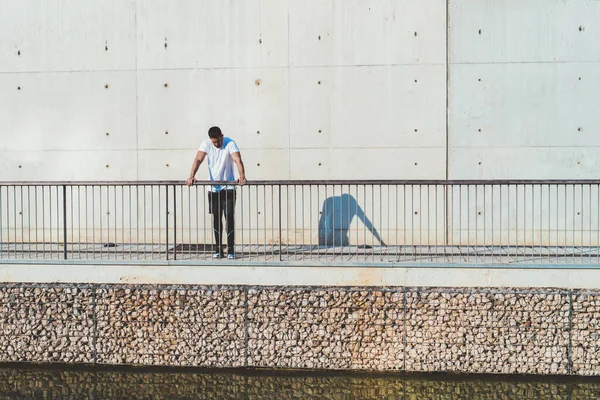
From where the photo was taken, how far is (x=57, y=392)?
24.0ft

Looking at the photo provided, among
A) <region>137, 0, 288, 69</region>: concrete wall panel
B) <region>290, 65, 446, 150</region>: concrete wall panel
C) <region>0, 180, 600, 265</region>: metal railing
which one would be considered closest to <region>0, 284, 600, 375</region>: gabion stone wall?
<region>0, 180, 600, 265</region>: metal railing

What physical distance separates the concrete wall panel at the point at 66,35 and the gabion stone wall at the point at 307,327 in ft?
13.7

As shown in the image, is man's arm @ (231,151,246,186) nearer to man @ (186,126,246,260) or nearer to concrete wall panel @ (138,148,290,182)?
man @ (186,126,246,260)

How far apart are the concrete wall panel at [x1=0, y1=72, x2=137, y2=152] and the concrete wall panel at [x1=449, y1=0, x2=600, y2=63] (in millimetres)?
5116

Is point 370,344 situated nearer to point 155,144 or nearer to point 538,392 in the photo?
point 538,392

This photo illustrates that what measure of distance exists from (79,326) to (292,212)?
3651 millimetres

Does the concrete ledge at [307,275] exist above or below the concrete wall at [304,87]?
below

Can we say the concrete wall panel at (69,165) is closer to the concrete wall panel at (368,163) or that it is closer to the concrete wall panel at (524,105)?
the concrete wall panel at (368,163)

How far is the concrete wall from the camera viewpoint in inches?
398

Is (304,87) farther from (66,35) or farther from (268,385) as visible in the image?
(268,385)

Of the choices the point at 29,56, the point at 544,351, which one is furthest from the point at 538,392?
the point at 29,56

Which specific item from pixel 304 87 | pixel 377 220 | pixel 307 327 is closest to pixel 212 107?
pixel 304 87

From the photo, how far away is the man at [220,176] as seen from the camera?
8156mm

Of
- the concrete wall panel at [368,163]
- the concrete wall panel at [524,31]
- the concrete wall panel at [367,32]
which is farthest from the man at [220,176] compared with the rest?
the concrete wall panel at [524,31]
